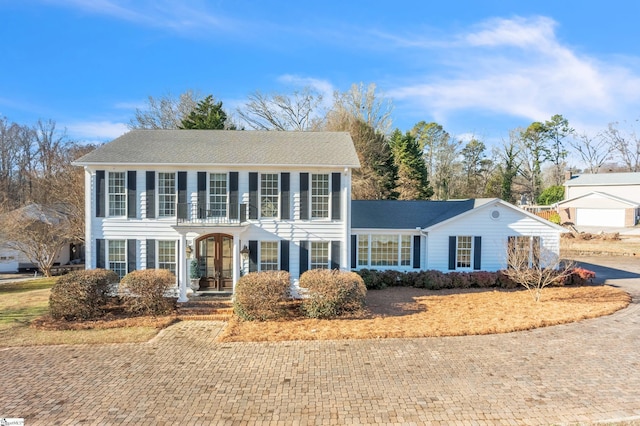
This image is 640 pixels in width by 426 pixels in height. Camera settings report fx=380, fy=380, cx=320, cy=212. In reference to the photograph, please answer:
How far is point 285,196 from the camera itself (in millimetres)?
15219

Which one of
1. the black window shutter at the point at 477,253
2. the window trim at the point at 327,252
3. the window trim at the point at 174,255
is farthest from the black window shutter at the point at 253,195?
the black window shutter at the point at 477,253

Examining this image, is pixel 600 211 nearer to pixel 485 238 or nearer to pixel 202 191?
pixel 485 238

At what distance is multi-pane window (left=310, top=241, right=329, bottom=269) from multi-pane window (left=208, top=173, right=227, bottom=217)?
12.5 ft

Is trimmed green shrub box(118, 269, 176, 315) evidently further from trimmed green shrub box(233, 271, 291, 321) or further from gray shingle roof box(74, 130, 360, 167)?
gray shingle roof box(74, 130, 360, 167)

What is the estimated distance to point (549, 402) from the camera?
712cm

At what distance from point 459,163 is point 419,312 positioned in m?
42.7

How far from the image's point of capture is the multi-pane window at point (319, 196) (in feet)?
50.2

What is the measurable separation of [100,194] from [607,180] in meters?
54.2

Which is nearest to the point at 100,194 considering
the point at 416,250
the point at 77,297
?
the point at 77,297

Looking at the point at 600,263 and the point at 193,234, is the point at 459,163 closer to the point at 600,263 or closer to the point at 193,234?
the point at 600,263

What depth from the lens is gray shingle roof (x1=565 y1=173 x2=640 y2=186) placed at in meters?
44.9

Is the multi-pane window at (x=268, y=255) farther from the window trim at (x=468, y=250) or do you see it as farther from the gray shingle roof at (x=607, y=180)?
the gray shingle roof at (x=607, y=180)

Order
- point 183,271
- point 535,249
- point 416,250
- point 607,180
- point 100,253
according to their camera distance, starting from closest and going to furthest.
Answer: point 183,271
point 100,253
point 535,249
point 416,250
point 607,180

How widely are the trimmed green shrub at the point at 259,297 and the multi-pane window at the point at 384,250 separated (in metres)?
6.55
